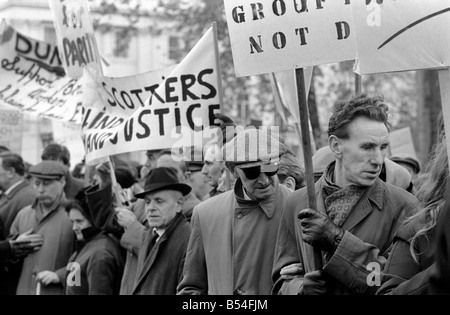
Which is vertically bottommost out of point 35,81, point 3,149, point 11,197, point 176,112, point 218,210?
point 218,210

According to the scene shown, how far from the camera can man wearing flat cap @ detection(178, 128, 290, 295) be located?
605 cm

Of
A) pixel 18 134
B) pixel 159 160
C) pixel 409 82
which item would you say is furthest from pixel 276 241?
pixel 409 82

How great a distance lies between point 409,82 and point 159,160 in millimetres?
25503

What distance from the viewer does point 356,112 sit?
5453mm

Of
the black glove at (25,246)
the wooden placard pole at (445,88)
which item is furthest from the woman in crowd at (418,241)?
the black glove at (25,246)

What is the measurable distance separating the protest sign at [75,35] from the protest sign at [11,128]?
196cm

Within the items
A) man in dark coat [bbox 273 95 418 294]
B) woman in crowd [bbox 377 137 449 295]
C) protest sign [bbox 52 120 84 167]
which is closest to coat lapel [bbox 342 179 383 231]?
man in dark coat [bbox 273 95 418 294]

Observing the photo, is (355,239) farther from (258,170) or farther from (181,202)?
(181,202)

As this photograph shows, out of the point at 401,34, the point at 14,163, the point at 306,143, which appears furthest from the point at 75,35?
the point at 401,34

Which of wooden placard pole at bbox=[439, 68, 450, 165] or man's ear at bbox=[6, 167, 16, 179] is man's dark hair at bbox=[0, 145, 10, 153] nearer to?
man's ear at bbox=[6, 167, 16, 179]

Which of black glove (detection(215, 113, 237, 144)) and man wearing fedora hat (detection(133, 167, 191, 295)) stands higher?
black glove (detection(215, 113, 237, 144))

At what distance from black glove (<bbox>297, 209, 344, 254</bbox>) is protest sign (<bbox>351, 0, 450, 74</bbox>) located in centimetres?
81

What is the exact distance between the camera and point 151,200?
7309 millimetres

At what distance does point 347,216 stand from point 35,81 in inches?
250
